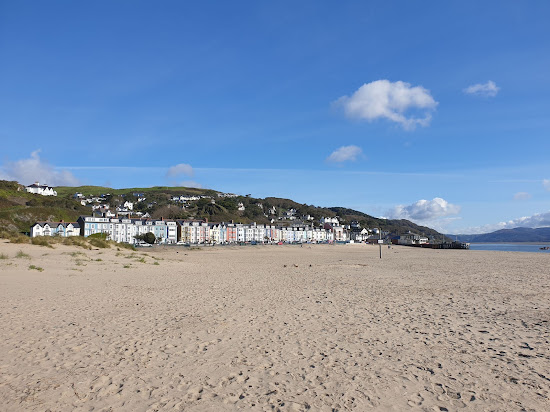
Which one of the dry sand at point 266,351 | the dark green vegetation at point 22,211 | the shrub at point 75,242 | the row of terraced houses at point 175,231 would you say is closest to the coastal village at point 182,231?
the row of terraced houses at point 175,231

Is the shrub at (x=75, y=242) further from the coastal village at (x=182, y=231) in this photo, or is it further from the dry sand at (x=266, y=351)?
the coastal village at (x=182, y=231)

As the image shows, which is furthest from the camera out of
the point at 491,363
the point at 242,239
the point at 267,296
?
the point at 242,239

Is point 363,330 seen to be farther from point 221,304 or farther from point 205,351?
point 221,304

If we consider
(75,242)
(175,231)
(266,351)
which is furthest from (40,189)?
(266,351)

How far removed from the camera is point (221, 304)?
1138 cm

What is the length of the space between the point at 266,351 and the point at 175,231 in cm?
10705

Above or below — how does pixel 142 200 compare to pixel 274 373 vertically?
above

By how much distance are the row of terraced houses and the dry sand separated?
7099 centimetres

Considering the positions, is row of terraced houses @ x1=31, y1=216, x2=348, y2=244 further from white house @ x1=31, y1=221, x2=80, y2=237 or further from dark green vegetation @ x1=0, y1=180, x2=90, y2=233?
dark green vegetation @ x1=0, y1=180, x2=90, y2=233

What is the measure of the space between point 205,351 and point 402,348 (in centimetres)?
373

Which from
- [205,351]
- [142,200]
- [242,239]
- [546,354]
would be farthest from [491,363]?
[142,200]

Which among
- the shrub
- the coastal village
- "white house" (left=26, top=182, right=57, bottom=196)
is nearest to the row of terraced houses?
the coastal village

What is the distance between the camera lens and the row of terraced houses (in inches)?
3418

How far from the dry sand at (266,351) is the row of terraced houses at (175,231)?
233 ft
